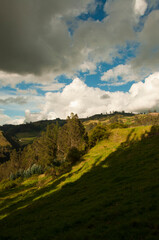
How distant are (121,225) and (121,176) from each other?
11.0m

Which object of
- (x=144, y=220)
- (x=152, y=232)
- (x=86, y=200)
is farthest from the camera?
(x=86, y=200)

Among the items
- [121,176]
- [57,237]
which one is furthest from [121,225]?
Answer: [121,176]

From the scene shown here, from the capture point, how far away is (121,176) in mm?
18203

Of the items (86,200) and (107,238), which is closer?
(107,238)

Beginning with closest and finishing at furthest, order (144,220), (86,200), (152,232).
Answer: (152,232) → (144,220) → (86,200)

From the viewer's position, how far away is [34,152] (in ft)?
412

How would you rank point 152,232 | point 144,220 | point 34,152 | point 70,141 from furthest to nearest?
point 34,152 → point 70,141 → point 144,220 → point 152,232

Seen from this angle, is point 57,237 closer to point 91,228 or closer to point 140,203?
point 91,228

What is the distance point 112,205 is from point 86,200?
14.3ft

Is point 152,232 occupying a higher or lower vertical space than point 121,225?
higher

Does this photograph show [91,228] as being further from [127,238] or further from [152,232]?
[152,232]

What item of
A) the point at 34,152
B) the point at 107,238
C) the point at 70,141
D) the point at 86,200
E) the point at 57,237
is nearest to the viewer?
the point at 107,238

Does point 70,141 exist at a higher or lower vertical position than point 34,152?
higher

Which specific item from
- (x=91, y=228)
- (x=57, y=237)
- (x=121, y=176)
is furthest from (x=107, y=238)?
(x=121, y=176)
